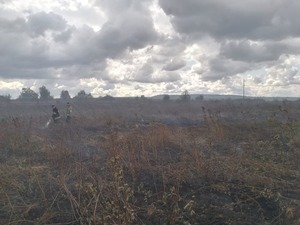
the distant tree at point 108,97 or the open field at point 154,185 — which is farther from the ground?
the distant tree at point 108,97

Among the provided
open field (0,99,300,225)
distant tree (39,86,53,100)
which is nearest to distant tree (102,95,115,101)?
distant tree (39,86,53,100)

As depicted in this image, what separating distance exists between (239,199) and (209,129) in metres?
6.50

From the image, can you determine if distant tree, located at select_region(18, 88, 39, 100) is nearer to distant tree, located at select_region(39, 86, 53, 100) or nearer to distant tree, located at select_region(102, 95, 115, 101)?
distant tree, located at select_region(39, 86, 53, 100)

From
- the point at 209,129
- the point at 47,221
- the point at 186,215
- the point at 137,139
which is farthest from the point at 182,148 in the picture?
the point at 47,221

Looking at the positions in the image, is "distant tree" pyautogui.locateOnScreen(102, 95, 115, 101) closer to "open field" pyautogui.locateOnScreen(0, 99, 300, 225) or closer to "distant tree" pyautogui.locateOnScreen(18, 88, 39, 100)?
"distant tree" pyautogui.locateOnScreen(18, 88, 39, 100)

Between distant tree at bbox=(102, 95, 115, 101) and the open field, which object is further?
distant tree at bbox=(102, 95, 115, 101)

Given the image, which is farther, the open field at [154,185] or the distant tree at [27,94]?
the distant tree at [27,94]

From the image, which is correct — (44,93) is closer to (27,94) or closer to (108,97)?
(27,94)

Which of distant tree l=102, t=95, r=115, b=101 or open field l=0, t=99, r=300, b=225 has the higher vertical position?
distant tree l=102, t=95, r=115, b=101

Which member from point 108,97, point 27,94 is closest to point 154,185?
point 108,97

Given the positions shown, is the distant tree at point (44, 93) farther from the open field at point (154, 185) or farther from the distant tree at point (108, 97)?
the open field at point (154, 185)

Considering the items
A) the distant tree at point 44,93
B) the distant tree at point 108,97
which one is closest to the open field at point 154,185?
the distant tree at point 108,97

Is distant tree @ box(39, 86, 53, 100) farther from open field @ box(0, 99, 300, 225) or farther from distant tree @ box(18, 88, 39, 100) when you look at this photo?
open field @ box(0, 99, 300, 225)

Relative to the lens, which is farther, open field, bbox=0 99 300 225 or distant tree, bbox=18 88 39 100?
distant tree, bbox=18 88 39 100
